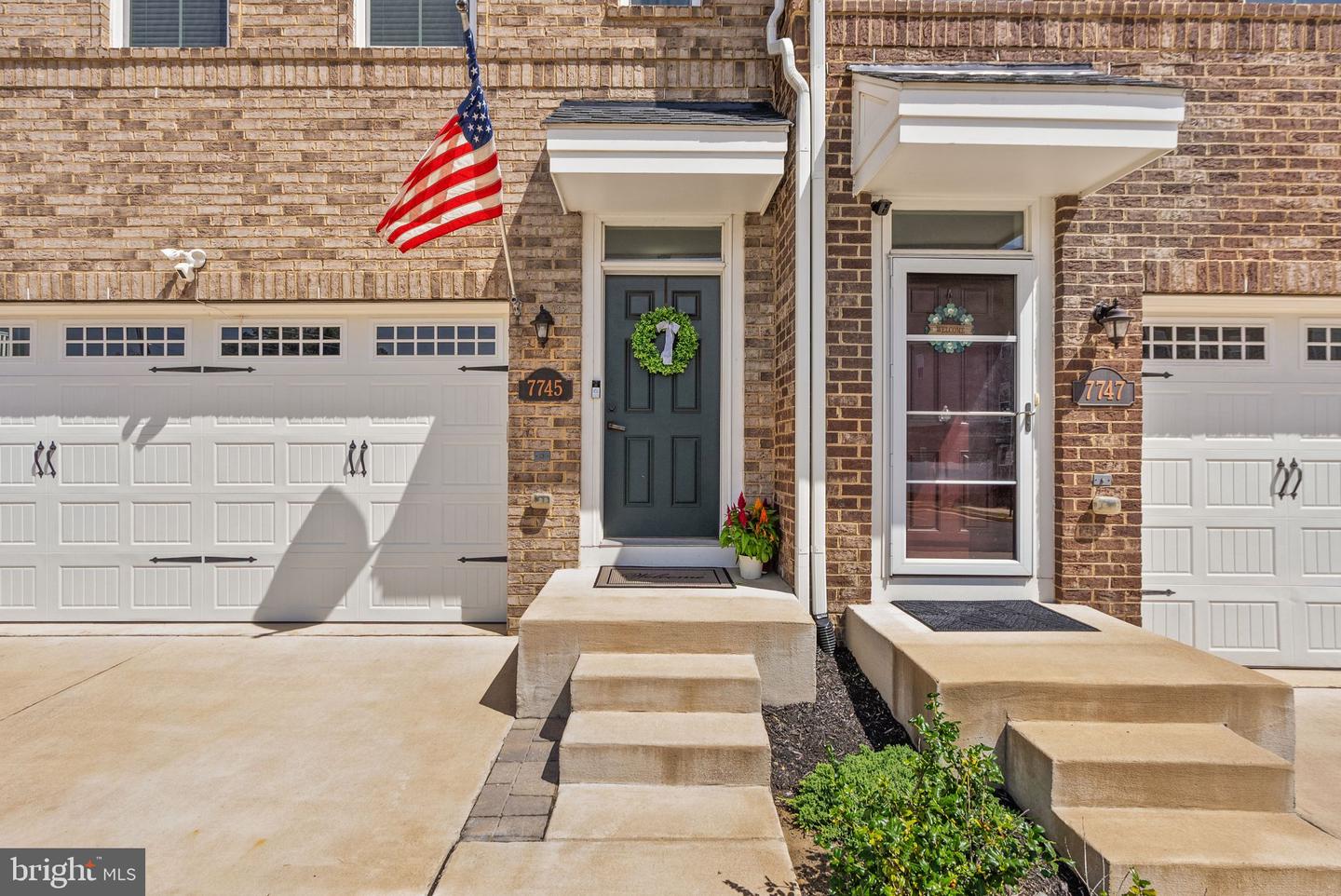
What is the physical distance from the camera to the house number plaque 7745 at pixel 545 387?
182 inches

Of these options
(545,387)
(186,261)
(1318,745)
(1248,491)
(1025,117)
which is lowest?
(1318,745)

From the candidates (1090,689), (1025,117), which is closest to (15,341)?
(1025,117)

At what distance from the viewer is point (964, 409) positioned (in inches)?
165

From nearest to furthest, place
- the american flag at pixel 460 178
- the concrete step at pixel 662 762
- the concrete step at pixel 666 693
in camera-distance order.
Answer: the concrete step at pixel 662 762, the concrete step at pixel 666 693, the american flag at pixel 460 178

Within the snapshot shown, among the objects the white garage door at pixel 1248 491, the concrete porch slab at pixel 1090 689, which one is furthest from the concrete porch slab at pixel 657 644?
the white garage door at pixel 1248 491

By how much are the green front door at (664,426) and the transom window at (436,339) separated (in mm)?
949

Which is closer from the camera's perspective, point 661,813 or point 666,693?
point 661,813

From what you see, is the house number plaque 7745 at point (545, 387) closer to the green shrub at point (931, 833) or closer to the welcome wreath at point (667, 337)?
the welcome wreath at point (667, 337)

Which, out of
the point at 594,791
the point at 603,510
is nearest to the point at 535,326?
the point at 603,510

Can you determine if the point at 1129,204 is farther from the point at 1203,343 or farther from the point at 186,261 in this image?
the point at 186,261

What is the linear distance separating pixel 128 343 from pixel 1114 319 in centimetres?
657

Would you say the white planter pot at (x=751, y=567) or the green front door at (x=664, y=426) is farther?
the green front door at (x=664, y=426)

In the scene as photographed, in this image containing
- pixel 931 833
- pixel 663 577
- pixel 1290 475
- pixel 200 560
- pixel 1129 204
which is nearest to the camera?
pixel 931 833

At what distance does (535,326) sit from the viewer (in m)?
4.58
